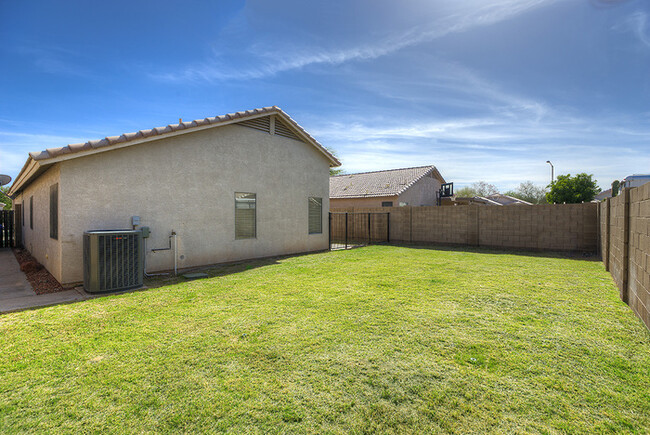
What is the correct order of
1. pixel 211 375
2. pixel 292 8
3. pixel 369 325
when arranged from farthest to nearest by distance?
pixel 292 8 < pixel 369 325 < pixel 211 375

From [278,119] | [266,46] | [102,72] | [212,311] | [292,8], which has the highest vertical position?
[292,8]

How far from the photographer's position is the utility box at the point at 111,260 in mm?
5082

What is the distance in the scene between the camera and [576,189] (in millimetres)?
25562

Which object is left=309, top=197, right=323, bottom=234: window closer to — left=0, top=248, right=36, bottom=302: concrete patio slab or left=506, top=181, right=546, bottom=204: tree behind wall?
left=0, top=248, right=36, bottom=302: concrete patio slab

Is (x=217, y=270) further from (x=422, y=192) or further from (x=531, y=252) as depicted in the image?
(x=422, y=192)

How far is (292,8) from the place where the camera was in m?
9.43

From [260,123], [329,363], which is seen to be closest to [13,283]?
[260,123]

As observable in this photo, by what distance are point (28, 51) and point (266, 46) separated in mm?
7591

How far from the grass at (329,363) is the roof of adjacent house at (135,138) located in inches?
107

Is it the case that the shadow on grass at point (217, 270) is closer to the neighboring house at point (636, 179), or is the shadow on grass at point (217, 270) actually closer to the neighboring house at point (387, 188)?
the neighboring house at point (636, 179)

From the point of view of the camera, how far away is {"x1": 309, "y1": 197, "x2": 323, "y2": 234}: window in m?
11.0

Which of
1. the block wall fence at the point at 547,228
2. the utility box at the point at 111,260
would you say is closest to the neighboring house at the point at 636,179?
the block wall fence at the point at 547,228

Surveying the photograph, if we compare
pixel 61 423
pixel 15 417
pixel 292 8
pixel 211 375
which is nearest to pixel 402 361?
pixel 211 375

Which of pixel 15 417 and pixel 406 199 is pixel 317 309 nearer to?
pixel 15 417
